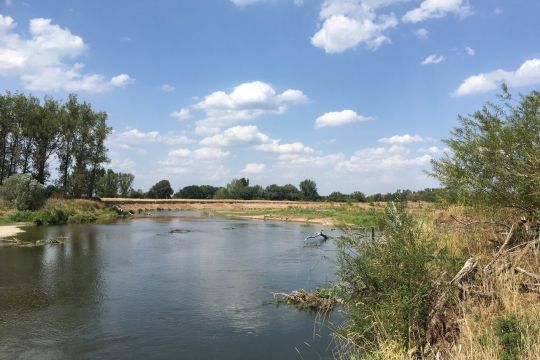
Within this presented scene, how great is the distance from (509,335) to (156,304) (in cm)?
1154

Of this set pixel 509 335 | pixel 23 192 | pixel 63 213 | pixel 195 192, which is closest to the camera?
pixel 509 335

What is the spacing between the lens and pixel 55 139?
61438 mm

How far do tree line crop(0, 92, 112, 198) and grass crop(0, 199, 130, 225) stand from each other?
6.02 meters

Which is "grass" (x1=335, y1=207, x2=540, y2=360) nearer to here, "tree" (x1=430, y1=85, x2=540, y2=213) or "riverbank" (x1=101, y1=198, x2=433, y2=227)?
"tree" (x1=430, y1=85, x2=540, y2=213)

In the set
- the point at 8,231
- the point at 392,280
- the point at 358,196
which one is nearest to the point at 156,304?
the point at 392,280

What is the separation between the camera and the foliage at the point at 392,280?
8.99m

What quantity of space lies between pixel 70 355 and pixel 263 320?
17.9 ft

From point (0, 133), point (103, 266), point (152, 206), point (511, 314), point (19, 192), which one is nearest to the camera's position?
point (511, 314)

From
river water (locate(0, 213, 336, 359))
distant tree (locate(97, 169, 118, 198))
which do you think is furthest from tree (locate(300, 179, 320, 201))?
river water (locate(0, 213, 336, 359))

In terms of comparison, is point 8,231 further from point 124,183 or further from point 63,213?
point 124,183

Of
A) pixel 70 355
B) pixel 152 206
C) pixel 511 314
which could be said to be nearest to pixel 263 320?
pixel 70 355

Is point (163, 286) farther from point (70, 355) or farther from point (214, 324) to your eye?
point (70, 355)

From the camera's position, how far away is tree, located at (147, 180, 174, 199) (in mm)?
139875

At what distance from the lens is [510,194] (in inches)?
511
